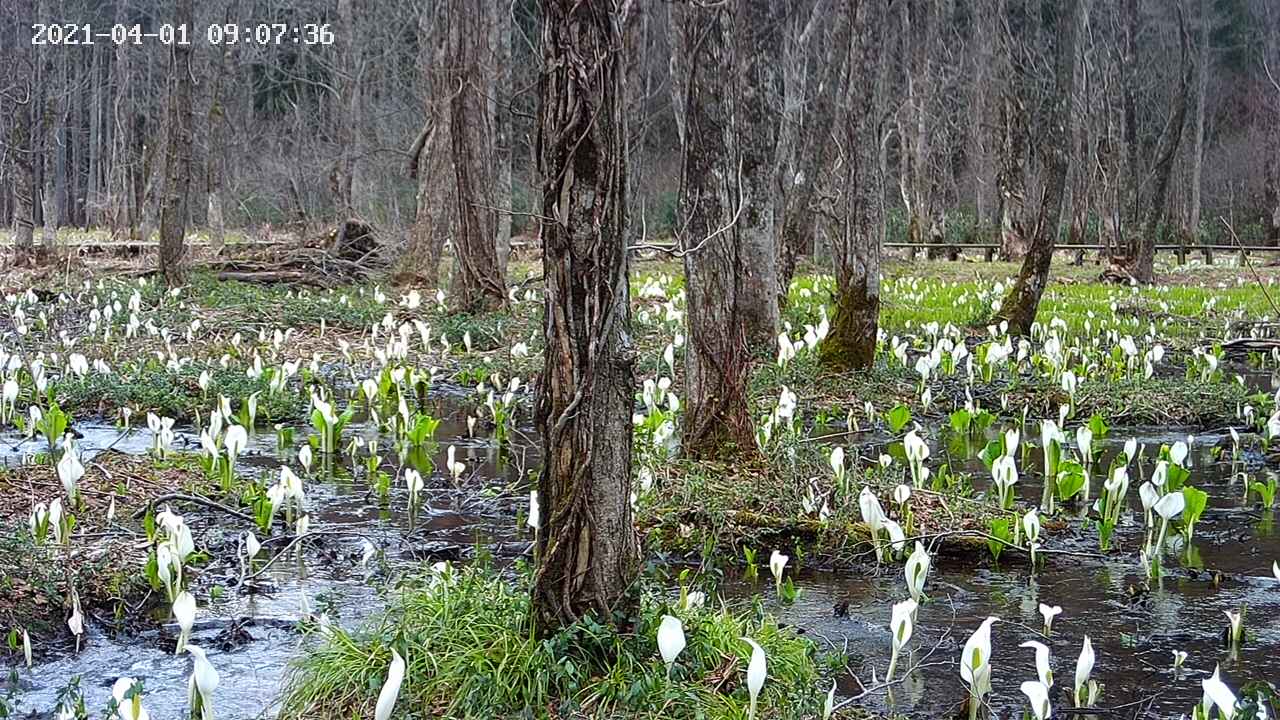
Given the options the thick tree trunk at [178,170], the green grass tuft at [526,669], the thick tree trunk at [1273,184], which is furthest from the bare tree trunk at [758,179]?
the thick tree trunk at [1273,184]

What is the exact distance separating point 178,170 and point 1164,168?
1460 cm

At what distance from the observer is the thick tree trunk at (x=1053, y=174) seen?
12219 mm

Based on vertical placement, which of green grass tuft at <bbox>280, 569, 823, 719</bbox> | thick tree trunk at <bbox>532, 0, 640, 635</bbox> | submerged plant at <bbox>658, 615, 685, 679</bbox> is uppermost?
thick tree trunk at <bbox>532, 0, 640, 635</bbox>

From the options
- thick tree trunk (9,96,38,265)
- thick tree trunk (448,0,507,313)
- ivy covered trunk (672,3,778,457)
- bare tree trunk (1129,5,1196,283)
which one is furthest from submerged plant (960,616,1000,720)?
thick tree trunk (9,96,38,265)

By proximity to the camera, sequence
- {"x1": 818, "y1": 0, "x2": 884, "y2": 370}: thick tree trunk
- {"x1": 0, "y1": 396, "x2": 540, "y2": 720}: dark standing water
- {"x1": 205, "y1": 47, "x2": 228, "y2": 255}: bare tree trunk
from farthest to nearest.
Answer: {"x1": 205, "y1": 47, "x2": 228, "y2": 255}: bare tree trunk < {"x1": 818, "y1": 0, "x2": 884, "y2": 370}: thick tree trunk < {"x1": 0, "y1": 396, "x2": 540, "y2": 720}: dark standing water

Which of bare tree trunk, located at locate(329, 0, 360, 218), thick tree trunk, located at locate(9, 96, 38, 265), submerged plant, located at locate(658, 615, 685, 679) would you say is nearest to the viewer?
submerged plant, located at locate(658, 615, 685, 679)

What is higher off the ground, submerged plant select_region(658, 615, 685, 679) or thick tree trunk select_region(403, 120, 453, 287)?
thick tree trunk select_region(403, 120, 453, 287)

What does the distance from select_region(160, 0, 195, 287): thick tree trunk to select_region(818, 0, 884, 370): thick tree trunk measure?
918 centimetres

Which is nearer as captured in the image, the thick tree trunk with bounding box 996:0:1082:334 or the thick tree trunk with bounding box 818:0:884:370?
the thick tree trunk with bounding box 818:0:884:370

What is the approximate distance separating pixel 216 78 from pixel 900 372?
56.0 feet

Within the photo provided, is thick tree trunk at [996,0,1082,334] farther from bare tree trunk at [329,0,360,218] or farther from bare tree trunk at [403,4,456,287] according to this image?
bare tree trunk at [329,0,360,218]

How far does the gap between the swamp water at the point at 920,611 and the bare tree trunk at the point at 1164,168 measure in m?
14.0

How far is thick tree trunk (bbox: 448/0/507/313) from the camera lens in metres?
14.0

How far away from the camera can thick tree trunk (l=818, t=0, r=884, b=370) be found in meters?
9.79
